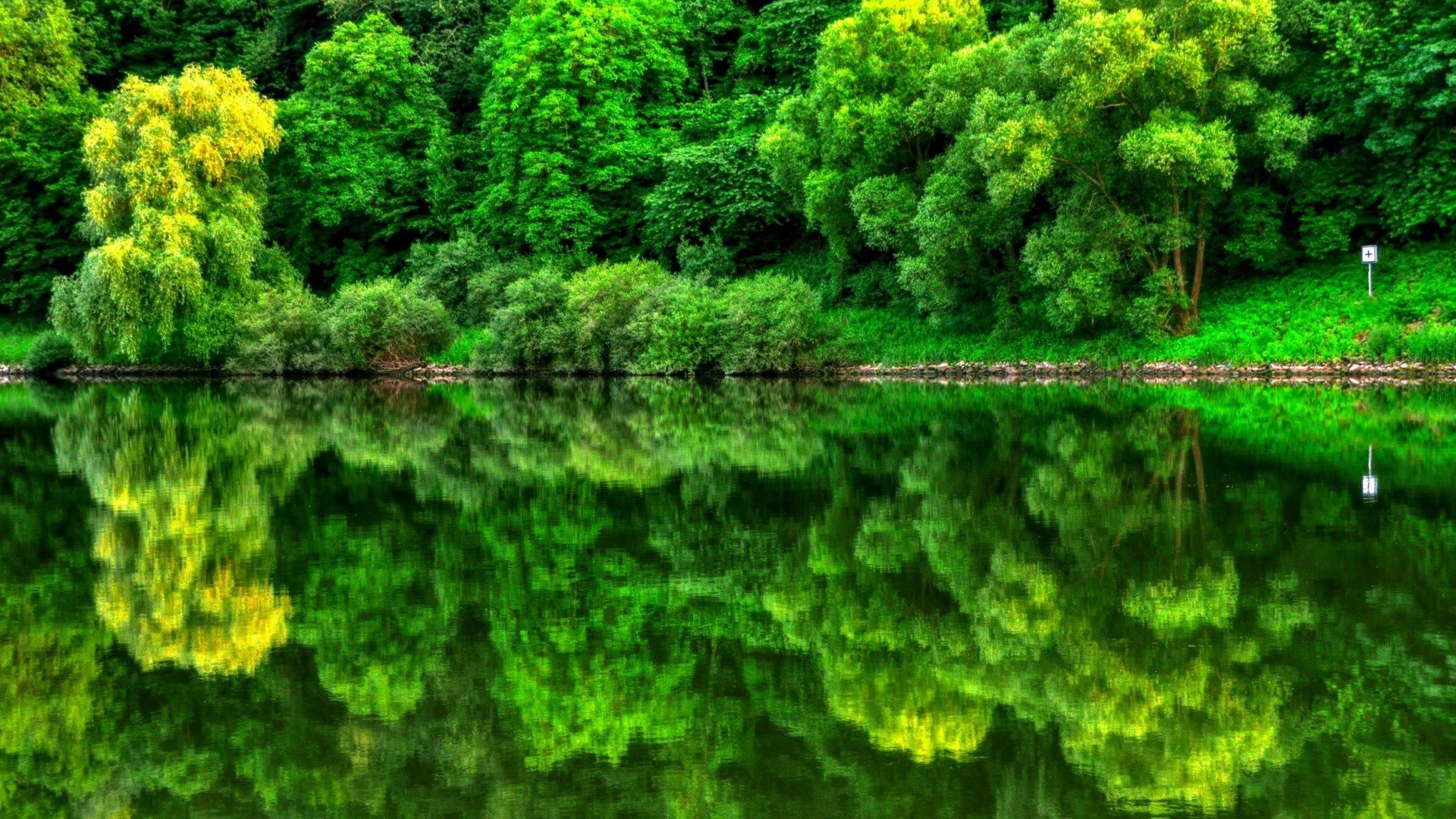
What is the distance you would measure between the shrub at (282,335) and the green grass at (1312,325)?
2791 centimetres

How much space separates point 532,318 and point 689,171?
953cm

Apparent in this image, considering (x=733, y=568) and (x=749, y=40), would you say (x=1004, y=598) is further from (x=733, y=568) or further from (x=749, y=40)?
(x=749, y=40)

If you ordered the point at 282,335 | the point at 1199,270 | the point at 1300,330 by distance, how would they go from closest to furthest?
the point at 1300,330, the point at 1199,270, the point at 282,335

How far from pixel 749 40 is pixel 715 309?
72.6ft

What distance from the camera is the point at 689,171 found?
5366cm

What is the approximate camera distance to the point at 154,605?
35.8 ft

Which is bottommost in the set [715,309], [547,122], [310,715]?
[310,715]

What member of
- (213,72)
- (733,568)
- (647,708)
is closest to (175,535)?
(733,568)

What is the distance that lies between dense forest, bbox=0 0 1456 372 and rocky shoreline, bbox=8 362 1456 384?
829 millimetres

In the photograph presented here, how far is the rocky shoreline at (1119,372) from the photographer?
3375 cm

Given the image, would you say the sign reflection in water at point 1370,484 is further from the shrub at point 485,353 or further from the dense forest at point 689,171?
the shrub at point 485,353

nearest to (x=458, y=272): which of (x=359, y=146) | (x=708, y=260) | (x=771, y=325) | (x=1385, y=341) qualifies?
(x=359, y=146)

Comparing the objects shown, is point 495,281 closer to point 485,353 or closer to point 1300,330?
point 485,353

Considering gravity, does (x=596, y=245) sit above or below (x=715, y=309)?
above
